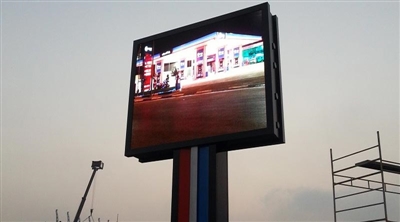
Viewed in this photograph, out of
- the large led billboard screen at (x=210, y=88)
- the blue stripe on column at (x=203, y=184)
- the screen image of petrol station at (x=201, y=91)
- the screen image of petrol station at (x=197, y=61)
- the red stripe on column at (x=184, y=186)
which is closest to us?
the blue stripe on column at (x=203, y=184)

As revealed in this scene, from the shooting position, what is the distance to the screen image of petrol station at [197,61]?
10.7 metres

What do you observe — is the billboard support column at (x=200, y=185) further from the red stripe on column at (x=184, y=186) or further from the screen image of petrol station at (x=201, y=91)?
the screen image of petrol station at (x=201, y=91)

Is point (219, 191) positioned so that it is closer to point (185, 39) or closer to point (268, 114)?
point (268, 114)

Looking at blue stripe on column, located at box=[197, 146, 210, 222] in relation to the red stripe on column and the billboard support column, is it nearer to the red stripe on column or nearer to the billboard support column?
the billboard support column

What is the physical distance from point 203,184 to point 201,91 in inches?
82.4

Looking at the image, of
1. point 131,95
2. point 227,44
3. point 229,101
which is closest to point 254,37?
point 227,44

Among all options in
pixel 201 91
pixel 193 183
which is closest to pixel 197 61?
pixel 201 91

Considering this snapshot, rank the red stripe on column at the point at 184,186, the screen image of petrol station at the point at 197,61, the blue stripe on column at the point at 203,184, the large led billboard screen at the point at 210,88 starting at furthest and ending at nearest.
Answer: the screen image of petrol station at the point at 197,61 → the large led billboard screen at the point at 210,88 → the red stripe on column at the point at 184,186 → the blue stripe on column at the point at 203,184

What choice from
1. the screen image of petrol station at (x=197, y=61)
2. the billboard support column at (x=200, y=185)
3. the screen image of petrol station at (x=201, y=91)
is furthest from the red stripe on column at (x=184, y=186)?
the screen image of petrol station at (x=197, y=61)

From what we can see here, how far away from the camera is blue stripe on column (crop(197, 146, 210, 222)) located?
31.8 feet

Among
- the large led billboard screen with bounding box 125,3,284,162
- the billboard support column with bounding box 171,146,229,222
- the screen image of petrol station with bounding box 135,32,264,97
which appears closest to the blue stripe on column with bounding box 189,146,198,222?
the billboard support column with bounding box 171,146,229,222

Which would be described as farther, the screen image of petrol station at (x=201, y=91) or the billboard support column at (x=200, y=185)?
the screen image of petrol station at (x=201, y=91)

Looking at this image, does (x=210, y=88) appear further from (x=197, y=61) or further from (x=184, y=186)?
(x=184, y=186)

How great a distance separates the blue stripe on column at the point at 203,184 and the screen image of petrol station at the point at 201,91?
356 mm
